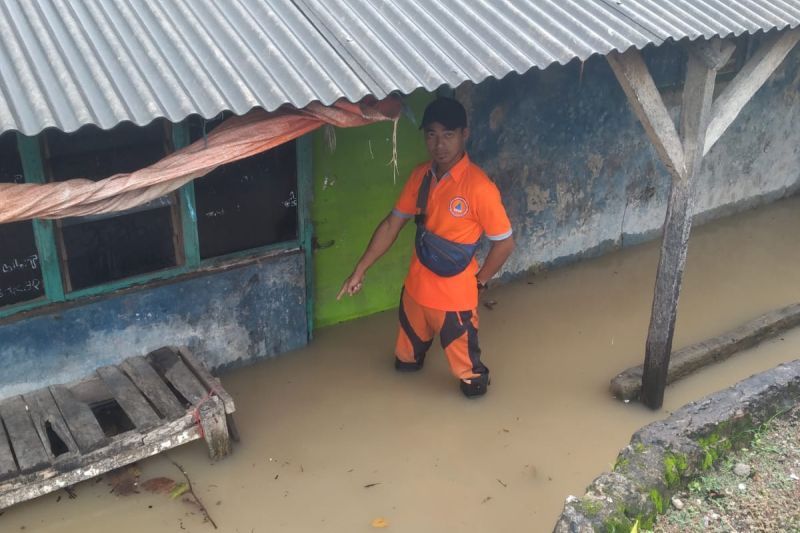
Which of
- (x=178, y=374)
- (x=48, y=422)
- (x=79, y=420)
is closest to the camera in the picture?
(x=79, y=420)

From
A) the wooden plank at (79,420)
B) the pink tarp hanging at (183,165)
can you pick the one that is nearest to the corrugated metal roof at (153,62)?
the pink tarp hanging at (183,165)

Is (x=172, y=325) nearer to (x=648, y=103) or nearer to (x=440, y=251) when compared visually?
(x=440, y=251)

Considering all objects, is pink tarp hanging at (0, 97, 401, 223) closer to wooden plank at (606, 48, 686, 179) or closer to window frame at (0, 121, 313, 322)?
window frame at (0, 121, 313, 322)

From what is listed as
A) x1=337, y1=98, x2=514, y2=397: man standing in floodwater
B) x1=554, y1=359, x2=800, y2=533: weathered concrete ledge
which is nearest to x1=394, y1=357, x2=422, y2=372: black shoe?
x1=337, y1=98, x2=514, y2=397: man standing in floodwater

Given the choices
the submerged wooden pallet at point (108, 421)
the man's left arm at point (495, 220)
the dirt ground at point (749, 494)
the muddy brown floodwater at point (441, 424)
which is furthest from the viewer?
the man's left arm at point (495, 220)

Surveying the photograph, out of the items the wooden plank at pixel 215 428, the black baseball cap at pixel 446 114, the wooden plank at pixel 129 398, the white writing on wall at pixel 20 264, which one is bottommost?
the wooden plank at pixel 215 428

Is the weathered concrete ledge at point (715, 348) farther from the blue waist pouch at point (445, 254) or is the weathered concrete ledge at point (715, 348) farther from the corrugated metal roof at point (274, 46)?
the corrugated metal roof at point (274, 46)

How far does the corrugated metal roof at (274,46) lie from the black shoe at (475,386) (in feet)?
7.24

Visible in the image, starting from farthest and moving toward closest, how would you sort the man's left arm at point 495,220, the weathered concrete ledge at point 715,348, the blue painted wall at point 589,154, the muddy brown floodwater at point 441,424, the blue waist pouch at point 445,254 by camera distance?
the blue painted wall at point 589,154
the weathered concrete ledge at point 715,348
the blue waist pouch at point 445,254
the man's left arm at point 495,220
the muddy brown floodwater at point 441,424

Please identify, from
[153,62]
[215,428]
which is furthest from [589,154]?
[153,62]

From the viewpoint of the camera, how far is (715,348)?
5.42 meters

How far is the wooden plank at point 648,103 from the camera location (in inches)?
154

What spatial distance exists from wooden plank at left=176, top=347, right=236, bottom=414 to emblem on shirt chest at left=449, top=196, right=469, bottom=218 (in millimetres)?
1719

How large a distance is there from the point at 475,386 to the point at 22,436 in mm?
2722
